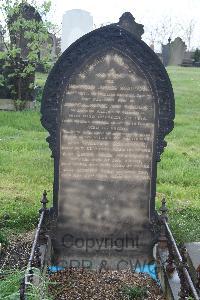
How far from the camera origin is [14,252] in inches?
230

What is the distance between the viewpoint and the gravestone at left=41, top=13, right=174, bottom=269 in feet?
17.6

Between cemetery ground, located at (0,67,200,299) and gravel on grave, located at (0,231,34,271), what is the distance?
0.10 m

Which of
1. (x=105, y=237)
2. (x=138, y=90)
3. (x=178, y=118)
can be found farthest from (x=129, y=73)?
(x=178, y=118)

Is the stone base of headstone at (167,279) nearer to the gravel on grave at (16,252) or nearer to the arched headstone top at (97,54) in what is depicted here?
the arched headstone top at (97,54)

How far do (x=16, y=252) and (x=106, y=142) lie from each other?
5.55ft

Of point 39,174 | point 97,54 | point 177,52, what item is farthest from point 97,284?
point 177,52

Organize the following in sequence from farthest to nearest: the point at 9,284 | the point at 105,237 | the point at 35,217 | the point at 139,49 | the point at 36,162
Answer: the point at 36,162 < the point at 35,217 < the point at 105,237 < the point at 139,49 < the point at 9,284

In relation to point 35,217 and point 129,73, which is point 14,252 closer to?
point 35,217

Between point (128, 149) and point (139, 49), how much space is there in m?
1.09

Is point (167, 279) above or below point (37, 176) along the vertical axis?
below

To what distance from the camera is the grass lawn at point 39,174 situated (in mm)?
6770

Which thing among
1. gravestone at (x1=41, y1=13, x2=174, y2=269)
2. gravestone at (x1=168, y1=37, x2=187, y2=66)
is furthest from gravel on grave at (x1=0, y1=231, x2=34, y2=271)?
gravestone at (x1=168, y1=37, x2=187, y2=66)

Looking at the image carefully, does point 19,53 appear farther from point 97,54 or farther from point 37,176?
point 97,54

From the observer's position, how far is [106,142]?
Answer: 5.52m
